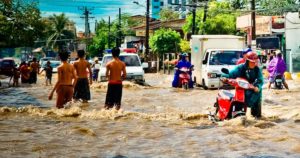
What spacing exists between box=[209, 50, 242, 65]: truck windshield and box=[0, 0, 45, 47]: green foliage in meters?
22.0

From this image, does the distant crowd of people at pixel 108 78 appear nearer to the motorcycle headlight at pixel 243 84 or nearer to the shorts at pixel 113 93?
the shorts at pixel 113 93

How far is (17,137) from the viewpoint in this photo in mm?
9789

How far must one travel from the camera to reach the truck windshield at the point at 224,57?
2147cm

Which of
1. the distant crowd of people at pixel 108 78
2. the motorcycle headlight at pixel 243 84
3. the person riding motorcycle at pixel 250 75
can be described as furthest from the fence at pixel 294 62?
the motorcycle headlight at pixel 243 84

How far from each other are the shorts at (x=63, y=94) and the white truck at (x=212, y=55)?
8449 millimetres

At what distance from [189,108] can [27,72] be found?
17.1m

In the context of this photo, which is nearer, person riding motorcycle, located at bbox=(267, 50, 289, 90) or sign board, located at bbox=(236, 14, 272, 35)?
person riding motorcycle, located at bbox=(267, 50, 289, 90)

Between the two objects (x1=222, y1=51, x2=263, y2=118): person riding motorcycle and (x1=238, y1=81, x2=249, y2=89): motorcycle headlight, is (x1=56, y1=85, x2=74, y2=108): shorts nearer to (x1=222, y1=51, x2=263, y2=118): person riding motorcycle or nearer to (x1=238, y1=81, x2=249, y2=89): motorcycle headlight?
(x1=222, y1=51, x2=263, y2=118): person riding motorcycle

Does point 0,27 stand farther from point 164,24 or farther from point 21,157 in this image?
point 164,24

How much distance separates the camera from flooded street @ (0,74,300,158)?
8.14 meters

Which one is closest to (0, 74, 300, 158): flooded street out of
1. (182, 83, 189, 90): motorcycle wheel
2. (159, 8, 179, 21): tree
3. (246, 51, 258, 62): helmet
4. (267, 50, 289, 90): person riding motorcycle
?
(246, 51, 258, 62): helmet

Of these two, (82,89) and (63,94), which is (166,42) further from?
(63,94)

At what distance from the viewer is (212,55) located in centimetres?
2181

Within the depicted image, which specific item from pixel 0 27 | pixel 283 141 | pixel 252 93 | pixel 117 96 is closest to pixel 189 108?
pixel 117 96
